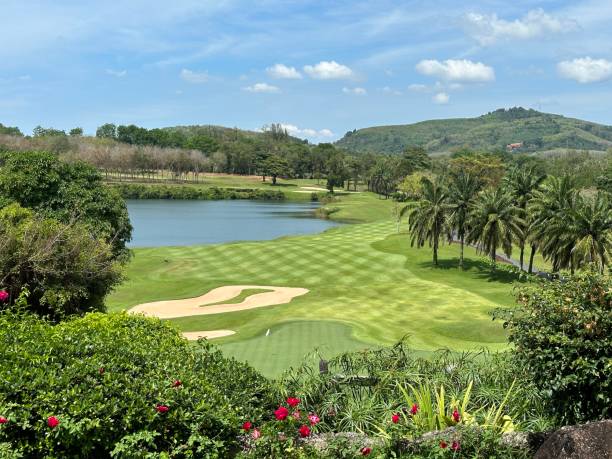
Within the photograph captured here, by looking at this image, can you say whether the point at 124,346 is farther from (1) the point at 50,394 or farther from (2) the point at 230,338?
(2) the point at 230,338

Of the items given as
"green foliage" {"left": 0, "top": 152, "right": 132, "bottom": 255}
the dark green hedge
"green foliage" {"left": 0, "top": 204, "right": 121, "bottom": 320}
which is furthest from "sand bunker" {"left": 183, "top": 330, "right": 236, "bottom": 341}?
the dark green hedge

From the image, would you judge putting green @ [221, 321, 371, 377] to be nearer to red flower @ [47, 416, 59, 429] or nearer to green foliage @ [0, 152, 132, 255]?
red flower @ [47, 416, 59, 429]

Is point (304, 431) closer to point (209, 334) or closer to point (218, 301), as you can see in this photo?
point (209, 334)

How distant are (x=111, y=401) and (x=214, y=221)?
106155 mm

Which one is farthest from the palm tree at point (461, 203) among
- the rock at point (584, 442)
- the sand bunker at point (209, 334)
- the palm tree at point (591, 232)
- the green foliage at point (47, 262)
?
the rock at point (584, 442)

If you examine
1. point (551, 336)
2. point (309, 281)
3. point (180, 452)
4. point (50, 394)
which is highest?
point (551, 336)

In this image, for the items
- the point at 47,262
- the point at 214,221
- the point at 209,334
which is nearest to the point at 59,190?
the point at 47,262

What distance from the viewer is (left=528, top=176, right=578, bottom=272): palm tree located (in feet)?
132

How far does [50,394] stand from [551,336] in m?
7.75

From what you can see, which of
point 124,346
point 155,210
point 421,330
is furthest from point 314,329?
point 155,210

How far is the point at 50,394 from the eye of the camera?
738cm

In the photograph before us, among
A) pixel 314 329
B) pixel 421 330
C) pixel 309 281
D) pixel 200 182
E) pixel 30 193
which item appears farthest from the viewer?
pixel 200 182

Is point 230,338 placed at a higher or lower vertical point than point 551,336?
lower

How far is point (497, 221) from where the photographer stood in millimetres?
48719
